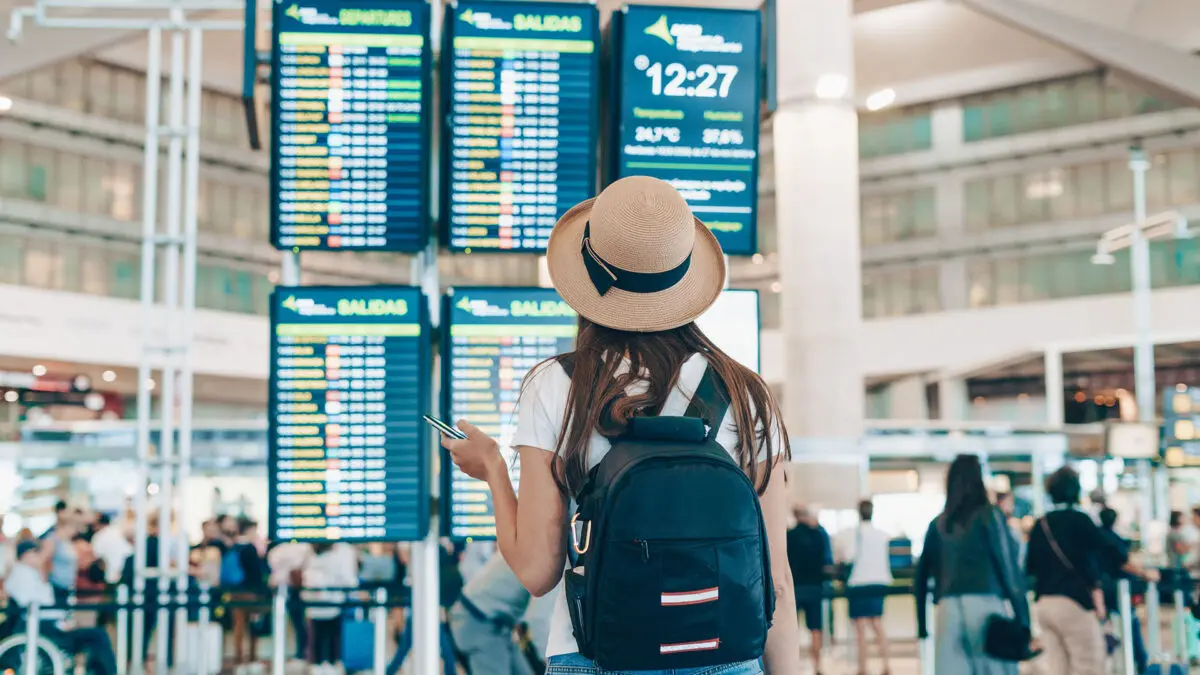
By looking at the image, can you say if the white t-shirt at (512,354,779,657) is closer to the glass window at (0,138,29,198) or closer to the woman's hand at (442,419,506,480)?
the woman's hand at (442,419,506,480)

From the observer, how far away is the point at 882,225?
46094mm

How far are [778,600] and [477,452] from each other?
0.63 meters

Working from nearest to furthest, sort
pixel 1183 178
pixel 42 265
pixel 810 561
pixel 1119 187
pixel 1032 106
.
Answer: pixel 810 561
pixel 42 265
pixel 1183 178
pixel 1119 187
pixel 1032 106

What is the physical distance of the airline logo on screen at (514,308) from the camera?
5.48 meters

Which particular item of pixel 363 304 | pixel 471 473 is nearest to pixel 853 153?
pixel 363 304

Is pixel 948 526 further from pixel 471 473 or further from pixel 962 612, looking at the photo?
pixel 471 473

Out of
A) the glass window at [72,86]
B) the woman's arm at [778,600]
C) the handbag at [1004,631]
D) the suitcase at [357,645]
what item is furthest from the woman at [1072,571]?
the glass window at [72,86]

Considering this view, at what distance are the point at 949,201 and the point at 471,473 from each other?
4399 cm

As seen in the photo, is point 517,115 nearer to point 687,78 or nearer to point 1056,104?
point 687,78


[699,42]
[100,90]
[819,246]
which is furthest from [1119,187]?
[699,42]

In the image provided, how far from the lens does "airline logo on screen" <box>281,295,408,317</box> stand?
17.7ft

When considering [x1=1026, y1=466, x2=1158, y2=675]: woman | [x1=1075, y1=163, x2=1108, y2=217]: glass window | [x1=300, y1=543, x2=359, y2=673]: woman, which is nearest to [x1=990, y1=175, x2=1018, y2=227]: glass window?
[x1=1075, y1=163, x2=1108, y2=217]: glass window

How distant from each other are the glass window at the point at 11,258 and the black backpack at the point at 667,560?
119ft

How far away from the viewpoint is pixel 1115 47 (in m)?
21.0
